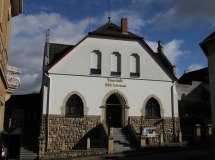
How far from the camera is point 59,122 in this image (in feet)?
86.5

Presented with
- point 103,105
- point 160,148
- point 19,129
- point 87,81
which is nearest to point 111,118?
point 103,105

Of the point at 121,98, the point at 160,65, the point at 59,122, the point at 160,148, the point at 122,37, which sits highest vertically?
the point at 122,37

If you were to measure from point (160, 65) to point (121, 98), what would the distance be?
4.81 metres

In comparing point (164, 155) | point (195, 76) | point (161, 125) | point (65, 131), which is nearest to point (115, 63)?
point (161, 125)

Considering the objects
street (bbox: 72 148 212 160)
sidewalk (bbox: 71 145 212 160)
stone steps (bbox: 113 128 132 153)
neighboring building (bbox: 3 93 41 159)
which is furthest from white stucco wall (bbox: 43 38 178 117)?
street (bbox: 72 148 212 160)

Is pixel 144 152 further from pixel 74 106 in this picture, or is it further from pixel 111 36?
pixel 111 36

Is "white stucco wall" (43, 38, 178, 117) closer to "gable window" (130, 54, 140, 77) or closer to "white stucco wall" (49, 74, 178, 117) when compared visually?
"white stucco wall" (49, 74, 178, 117)

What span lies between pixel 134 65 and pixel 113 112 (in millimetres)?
4561

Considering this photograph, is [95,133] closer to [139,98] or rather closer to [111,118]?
[111,118]

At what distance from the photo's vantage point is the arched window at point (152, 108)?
29141 millimetres

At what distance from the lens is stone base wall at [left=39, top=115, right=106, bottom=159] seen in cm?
2594

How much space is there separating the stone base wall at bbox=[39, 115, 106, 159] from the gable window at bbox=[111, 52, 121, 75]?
14.1 ft

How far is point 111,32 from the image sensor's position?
2927cm

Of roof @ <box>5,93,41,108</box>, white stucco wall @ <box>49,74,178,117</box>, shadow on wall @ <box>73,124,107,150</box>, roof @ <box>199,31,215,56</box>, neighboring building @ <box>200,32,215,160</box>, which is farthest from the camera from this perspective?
roof @ <box>5,93,41,108</box>
